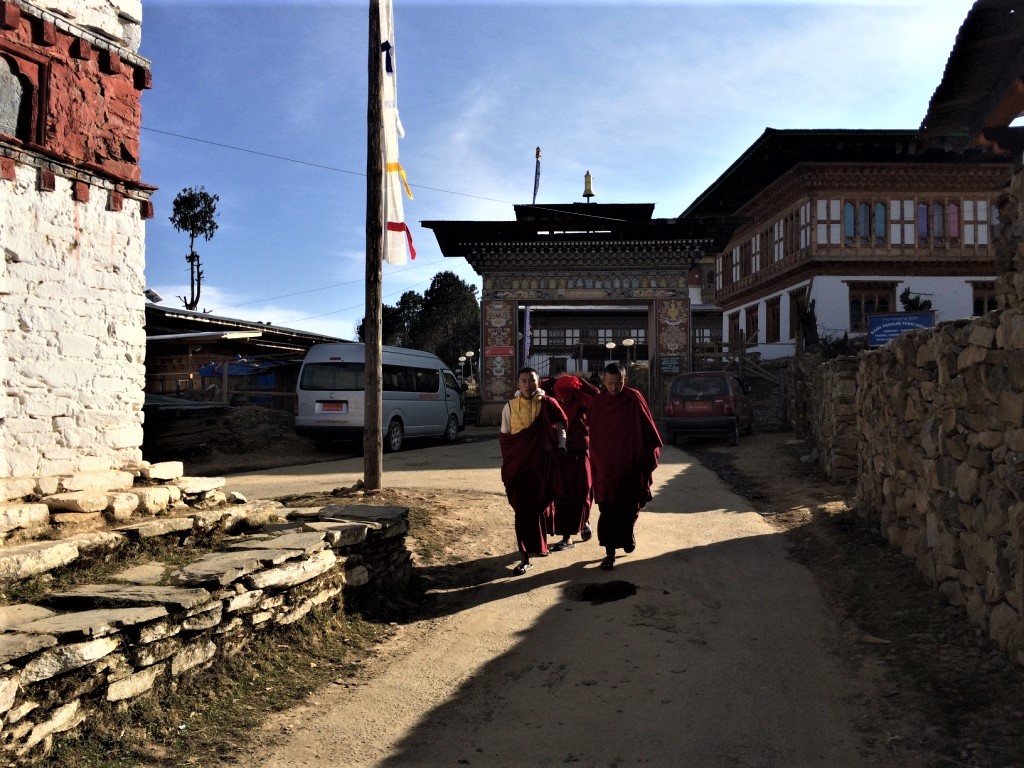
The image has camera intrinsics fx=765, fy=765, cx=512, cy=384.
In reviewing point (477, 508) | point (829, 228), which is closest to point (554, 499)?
point (477, 508)

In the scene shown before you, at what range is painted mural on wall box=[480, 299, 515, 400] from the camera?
24.4 m

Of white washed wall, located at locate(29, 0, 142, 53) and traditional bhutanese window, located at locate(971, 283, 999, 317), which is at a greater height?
traditional bhutanese window, located at locate(971, 283, 999, 317)

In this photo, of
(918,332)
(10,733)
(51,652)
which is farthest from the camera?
(918,332)

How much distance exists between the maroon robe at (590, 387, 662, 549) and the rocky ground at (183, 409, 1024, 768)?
1494 mm

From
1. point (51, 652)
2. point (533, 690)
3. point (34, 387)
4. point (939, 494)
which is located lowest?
point (533, 690)

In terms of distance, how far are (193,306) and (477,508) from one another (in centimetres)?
3689

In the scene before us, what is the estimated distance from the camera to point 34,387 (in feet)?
16.2

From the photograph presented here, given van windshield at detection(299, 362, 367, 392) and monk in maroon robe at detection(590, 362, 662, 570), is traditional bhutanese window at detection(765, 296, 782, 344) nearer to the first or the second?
van windshield at detection(299, 362, 367, 392)

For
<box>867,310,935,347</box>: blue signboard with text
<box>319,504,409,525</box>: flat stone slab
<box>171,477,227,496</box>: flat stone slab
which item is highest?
<box>867,310,935,347</box>: blue signboard with text

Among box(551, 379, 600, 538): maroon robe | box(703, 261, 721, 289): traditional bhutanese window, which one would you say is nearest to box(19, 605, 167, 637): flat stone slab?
box(551, 379, 600, 538): maroon robe

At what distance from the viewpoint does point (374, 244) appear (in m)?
8.98

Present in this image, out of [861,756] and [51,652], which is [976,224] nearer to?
[861,756]

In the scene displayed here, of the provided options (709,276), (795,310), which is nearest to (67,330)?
(795,310)

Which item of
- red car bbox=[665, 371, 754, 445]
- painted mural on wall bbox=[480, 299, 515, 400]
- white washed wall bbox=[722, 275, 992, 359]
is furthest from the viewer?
white washed wall bbox=[722, 275, 992, 359]
